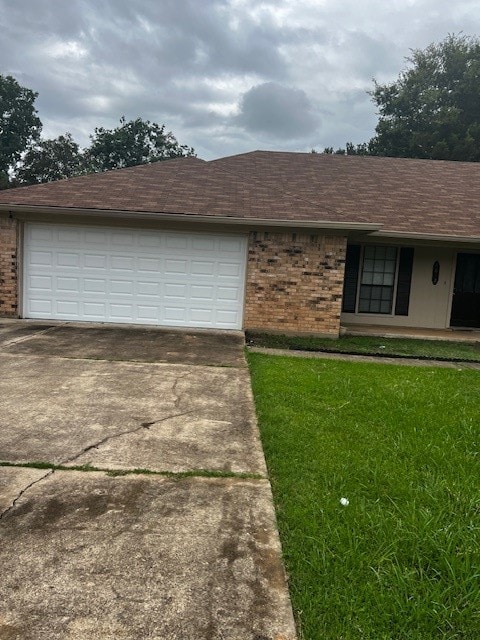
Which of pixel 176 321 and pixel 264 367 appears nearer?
pixel 264 367

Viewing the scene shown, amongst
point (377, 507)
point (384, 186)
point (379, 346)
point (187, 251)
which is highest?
point (384, 186)

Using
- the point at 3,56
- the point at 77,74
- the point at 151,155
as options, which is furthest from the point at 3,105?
the point at 77,74

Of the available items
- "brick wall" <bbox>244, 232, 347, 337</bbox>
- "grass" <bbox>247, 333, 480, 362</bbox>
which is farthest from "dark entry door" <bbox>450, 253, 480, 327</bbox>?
"brick wall" <bbox>244, 232, 347, 337</bbox>

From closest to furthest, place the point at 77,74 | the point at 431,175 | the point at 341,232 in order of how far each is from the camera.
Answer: the point at 341,232, the point at 431,175, the point at 77,74

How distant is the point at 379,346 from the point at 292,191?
15.2 feet

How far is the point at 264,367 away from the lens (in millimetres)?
7035

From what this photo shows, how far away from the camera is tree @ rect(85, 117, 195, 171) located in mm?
42438

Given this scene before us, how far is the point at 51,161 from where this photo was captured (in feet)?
137

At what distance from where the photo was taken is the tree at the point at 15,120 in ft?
138

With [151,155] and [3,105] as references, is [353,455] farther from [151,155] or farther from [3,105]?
[3,105]

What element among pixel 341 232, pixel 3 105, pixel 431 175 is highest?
pixel 3 105

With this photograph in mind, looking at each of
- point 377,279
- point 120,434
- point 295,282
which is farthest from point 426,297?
point 120,434

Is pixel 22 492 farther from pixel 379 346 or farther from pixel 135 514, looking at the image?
pixel 379 346

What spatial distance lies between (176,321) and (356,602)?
8.64 m
